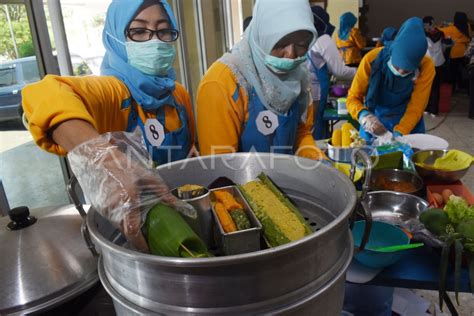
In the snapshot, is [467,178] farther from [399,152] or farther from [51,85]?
[51,85]

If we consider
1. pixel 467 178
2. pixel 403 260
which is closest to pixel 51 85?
pixel 403 260

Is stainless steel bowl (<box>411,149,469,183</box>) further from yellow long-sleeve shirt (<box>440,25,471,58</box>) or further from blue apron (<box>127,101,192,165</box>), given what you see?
yellow long-sleeve shirt (<box>440,25,471,58</box>)

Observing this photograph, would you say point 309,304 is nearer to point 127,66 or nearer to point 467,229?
point 467,229

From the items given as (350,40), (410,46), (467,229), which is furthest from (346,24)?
(467,229)

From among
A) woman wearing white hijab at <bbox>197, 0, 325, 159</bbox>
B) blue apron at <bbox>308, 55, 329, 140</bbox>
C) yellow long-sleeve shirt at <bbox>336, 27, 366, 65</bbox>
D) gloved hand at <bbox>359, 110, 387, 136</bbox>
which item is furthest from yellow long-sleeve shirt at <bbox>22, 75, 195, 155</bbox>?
yellow long-sleeve shirt at <bbox>336, 27, 366, 65</bbox>

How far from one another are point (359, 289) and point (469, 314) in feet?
2.60

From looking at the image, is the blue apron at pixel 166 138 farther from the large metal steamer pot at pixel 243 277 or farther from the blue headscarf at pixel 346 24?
the blue headscarf at pixel 346 24

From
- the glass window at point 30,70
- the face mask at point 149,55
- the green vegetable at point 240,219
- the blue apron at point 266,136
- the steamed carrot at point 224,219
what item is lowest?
the blue apron at point 266,136

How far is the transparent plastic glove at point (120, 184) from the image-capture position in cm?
47

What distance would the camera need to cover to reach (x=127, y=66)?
110 centimetres

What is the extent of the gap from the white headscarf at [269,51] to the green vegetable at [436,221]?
0.57 meters

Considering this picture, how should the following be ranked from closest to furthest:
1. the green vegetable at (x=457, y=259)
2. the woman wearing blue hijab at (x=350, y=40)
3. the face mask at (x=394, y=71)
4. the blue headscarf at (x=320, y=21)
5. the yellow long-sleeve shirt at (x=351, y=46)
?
the green vegetable at (x=457, y=259), the face mask at (x=394, y=71), the blue headscarf at (x=320, y=21), the woman wearing blue hijab at (x=350, y=40), the yellow long-sleeve shirt at (x=351, y=46)

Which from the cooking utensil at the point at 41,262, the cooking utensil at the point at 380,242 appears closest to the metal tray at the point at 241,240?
the cooking utensil at the point at 41,262

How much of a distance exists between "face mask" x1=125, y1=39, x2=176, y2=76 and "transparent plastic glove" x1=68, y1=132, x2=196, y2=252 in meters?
0.64
